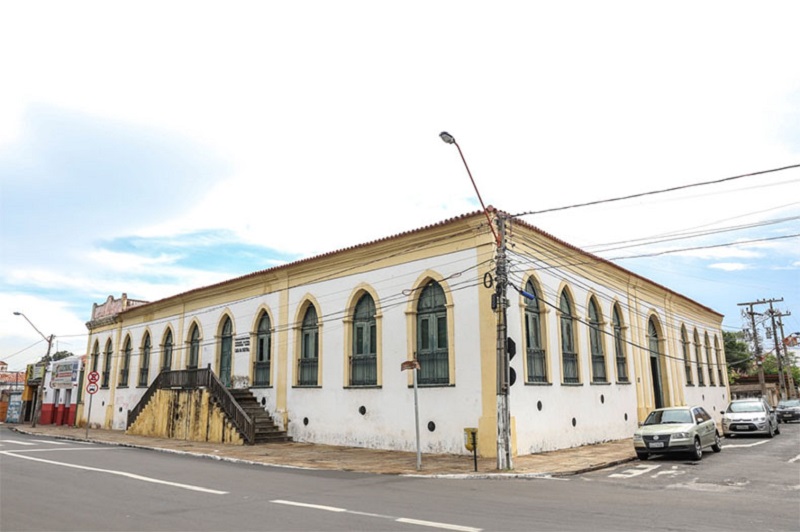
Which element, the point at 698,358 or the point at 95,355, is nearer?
the point at 698,358

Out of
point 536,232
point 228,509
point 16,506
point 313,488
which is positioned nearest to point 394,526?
point 228,509

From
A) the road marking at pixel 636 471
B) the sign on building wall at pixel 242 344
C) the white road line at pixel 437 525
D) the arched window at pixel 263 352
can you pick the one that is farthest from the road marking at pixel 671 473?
the sign on building wall at pixel 242 344

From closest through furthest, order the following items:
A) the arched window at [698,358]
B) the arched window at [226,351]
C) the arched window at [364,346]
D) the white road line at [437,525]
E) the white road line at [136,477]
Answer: the white road line at [437,525], the white road line at [136,477], the arched window at [364,346], the arched window at [226,351], the arched window at [698,358]

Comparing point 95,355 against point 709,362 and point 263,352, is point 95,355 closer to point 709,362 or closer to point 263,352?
point 263,352

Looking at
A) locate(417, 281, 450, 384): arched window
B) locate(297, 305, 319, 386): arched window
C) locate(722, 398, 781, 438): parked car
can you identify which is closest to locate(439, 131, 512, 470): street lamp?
locate(417, 281, 450, 384): arched window

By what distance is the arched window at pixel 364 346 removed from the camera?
19.1 meters

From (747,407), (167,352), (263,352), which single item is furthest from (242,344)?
(747,407)

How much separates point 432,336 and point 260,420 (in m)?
8.06

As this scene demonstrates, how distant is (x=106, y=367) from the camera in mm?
33812

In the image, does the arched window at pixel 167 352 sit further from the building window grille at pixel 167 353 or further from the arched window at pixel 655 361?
the arched window at pixel 655 361

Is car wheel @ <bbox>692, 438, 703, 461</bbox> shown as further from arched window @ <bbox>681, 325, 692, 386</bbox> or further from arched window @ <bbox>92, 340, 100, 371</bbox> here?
arched window @ <bbox>92, 340, 100, 371</bbox>

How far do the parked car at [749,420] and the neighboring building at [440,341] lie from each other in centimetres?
312

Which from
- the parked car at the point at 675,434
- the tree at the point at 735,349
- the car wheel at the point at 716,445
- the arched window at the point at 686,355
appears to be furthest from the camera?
the tree at the point at 735,349

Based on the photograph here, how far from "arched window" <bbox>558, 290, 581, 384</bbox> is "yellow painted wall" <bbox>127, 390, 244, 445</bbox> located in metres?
11.7
